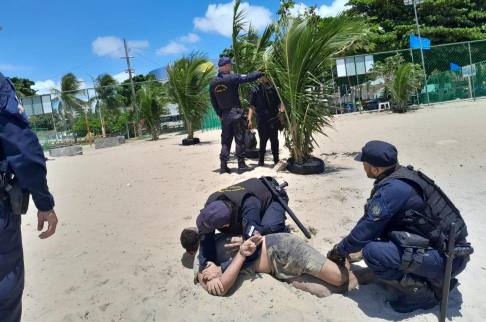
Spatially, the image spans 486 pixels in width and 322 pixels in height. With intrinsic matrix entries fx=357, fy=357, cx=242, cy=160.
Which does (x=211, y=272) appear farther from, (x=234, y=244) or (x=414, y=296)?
(x=414, y=296)

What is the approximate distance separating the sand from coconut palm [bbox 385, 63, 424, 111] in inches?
349

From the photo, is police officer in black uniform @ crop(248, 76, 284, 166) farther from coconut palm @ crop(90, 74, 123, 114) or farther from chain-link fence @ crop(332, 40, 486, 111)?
coconut palm @ crop(90, 74, 123, 114)

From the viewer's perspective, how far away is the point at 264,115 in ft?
19.8

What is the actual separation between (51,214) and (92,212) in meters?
2.99

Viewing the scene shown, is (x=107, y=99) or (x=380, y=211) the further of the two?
(x=107, y=99)

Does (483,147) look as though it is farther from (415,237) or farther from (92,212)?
(92,212)

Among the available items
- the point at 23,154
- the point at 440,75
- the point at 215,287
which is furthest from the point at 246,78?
the point at 440,75

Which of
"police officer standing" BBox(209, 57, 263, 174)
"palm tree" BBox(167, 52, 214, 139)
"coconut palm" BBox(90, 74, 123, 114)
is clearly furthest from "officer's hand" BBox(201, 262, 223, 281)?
"coconut palm" BBox(90, 74, 123, 114)

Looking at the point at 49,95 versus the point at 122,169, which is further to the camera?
the point at 49,95

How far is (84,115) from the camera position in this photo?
770 inches

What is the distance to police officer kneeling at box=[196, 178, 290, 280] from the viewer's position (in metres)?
2.66

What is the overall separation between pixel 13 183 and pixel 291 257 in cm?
184

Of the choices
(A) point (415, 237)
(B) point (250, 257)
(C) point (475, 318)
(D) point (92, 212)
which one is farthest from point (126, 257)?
(C) point (475, 318)

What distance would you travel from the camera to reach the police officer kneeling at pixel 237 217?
2.66m
